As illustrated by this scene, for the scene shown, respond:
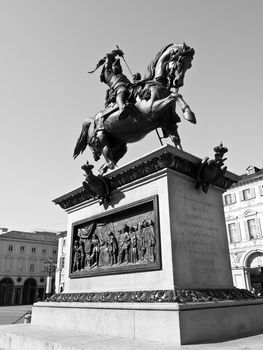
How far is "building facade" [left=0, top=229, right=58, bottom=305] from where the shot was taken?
7144cm

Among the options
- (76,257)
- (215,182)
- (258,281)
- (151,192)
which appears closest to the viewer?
(151,192)

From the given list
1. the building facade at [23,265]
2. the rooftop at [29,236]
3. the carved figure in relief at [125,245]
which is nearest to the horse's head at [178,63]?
the carved figure in relief at [125,245]

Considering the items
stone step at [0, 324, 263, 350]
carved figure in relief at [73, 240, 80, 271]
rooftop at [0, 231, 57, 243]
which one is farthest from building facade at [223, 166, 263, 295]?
rooftop at [0, 231, 57, 243]

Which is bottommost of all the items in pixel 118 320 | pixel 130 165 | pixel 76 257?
pixel 118 320

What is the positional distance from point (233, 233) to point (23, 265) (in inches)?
2055

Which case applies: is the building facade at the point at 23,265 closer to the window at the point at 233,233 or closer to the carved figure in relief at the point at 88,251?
the window at the point at 233,233

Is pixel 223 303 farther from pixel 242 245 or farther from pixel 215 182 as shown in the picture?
pixel 242 245

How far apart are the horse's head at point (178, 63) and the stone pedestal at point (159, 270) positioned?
6.93 feet

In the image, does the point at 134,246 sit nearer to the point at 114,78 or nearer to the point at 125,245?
the point at 125,245

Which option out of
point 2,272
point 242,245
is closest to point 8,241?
point 2,272

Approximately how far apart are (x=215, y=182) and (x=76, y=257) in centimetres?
402

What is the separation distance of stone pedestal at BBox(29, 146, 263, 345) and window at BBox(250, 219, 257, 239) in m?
34.6

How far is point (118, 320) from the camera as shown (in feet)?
18.5

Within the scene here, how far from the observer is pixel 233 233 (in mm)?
41594
